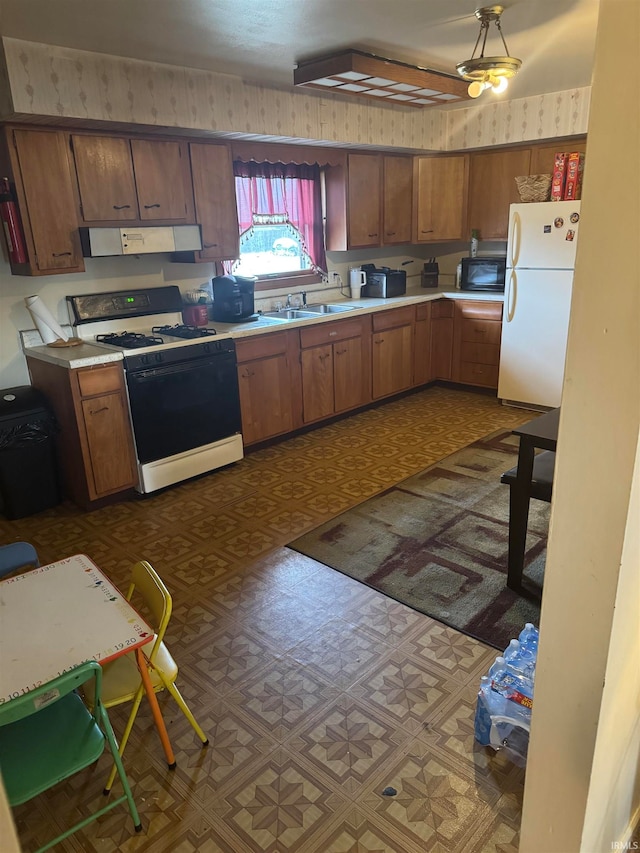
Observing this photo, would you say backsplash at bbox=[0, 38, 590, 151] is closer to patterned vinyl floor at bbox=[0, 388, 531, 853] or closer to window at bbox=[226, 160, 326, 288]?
window at bbox=[226, 160, 326, 288]

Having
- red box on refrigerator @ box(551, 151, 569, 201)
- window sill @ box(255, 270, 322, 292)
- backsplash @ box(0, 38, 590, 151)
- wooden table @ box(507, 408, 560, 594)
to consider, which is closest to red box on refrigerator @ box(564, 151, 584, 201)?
red box on refrigerator @ box(551, 151, 569, 201)

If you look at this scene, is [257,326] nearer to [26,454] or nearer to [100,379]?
[100,379]

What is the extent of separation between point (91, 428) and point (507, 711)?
8.56 feet

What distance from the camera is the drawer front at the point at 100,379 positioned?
335cm

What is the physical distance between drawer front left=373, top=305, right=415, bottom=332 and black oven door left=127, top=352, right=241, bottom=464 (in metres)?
1.60

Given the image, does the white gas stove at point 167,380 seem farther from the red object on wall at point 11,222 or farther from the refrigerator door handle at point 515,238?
the refrigerator door handle at point 515,238

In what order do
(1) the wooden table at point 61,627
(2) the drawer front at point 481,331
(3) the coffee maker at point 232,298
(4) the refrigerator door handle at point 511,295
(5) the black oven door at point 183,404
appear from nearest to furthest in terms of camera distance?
(1) the wooden table at point 61,627 → (5) the black oven door at point 183,404 → (3) the coffee maker at point 232,298 → (4) the refrigerator door handle at point 511,295 → (2) the drawer front at point 481,331

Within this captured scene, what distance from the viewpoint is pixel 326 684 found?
2205 mm

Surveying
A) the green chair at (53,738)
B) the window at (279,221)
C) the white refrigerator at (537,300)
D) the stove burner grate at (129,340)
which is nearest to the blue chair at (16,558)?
the green chair at (53,738)

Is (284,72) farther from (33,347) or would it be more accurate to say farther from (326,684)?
(326,684)

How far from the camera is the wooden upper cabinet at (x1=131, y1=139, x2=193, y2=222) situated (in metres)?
3.65

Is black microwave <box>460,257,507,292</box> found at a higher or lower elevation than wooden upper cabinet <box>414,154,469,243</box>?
lower

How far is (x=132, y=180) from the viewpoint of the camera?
11.9 ft

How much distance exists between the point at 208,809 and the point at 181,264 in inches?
137
